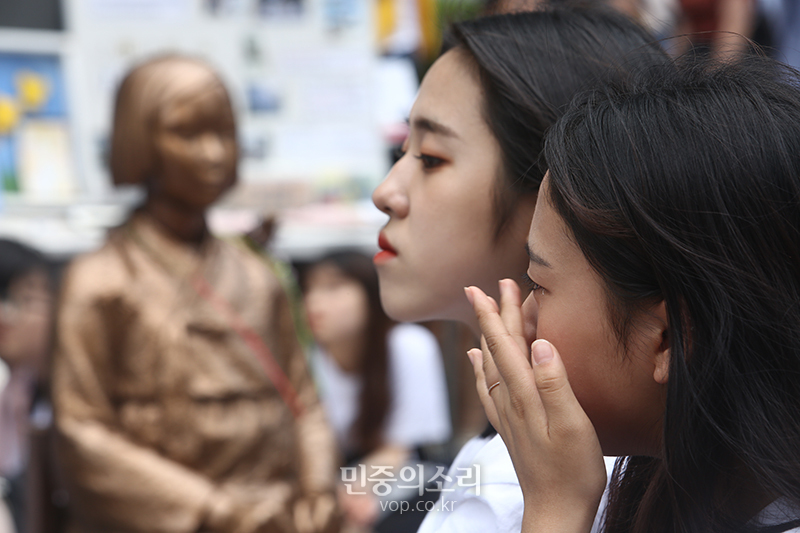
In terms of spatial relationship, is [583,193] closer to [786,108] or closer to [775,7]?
[786,108]

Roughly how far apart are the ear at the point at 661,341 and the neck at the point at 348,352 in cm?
233

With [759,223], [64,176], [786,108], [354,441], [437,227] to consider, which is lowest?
[354,441]

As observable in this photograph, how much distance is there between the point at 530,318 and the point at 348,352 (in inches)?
87.0

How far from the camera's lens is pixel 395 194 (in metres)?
1.14

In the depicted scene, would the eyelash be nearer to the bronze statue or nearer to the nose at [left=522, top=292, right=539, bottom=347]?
the nose at [left=522, top=292, right=539, bottom=347]

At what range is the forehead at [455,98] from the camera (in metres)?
1.12

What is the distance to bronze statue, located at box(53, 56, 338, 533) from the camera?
5.94 feet

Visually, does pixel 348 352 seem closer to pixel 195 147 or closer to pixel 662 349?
pixel 195 147

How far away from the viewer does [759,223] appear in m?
0.73

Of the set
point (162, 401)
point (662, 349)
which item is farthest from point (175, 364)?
point (662, 349)

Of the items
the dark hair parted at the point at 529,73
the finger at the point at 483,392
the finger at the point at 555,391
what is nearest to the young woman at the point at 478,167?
the dark hair parted at the point at 529,73

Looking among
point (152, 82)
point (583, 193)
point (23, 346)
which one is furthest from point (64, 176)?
point (583, 193)

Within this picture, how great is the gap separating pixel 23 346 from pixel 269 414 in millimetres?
979

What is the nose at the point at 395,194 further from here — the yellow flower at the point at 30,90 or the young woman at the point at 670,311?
the yellow flower at the point at 30,90
